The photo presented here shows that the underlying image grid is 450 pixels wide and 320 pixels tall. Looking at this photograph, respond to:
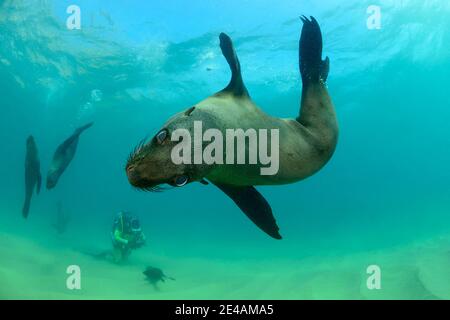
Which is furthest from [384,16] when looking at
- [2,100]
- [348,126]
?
[2,100]

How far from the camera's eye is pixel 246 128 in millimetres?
2541

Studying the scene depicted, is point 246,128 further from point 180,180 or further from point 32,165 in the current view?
point 32,165

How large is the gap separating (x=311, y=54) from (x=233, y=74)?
103cm

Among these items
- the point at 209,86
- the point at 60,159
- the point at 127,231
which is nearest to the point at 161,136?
the point at 60,159

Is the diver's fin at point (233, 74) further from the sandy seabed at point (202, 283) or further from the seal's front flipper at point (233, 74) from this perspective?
the sandy seabed at point (202, 283)

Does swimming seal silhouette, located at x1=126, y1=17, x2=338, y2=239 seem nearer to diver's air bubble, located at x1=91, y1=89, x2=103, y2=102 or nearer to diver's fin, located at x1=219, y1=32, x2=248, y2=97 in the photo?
diver's fin, located at x1=219, y1=32, x2=248, y2=97

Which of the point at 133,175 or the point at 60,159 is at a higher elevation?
the point at 60,159

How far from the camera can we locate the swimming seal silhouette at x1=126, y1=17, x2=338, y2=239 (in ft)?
5.94

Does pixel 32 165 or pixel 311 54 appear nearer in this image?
pixel 311 54

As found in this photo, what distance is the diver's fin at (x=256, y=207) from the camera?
10.6ft

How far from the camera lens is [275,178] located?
2.77 metres

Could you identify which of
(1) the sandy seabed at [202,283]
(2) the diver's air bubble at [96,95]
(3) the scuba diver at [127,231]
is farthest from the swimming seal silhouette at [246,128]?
(2) the diver's air bubble at [96,95]
